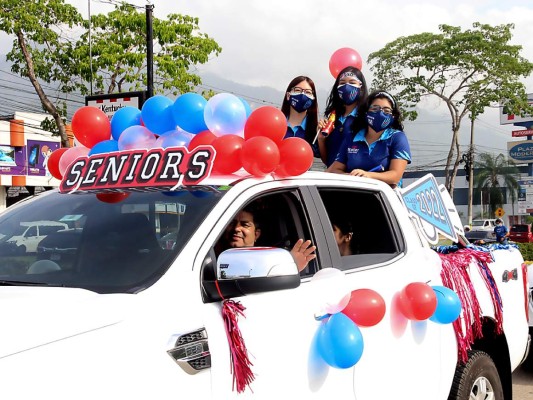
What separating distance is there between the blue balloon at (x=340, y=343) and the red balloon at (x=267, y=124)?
0.99 m

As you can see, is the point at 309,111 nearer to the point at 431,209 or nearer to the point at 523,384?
the point at 431,209

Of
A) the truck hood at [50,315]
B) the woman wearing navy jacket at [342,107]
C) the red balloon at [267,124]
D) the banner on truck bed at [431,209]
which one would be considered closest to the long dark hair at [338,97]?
the woman wearing navy jacket at [342,107]

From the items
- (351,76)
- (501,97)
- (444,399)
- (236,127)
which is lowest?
(444,399)

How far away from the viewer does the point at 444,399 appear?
12.6 feet

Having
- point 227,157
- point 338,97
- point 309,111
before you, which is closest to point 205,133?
point 227,157

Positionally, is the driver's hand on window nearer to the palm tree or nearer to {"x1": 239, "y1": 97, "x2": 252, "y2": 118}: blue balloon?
{"x1": 239, "y1": 97, "x2": 252, "y2": 118}: blue balloon

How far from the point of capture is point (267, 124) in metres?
3.42

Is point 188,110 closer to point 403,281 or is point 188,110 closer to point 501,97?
point 403,281

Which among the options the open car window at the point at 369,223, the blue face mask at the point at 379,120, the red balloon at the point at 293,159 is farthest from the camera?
the blue face mask at the point at 379,120

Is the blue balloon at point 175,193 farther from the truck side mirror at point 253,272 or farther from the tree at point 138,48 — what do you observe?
the tree at point 138,48

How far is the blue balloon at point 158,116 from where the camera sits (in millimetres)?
3943

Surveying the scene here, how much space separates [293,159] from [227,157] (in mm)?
315

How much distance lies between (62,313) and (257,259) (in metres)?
0.67

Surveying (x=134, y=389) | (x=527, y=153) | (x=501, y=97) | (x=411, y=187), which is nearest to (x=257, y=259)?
(x=134, y=389)
